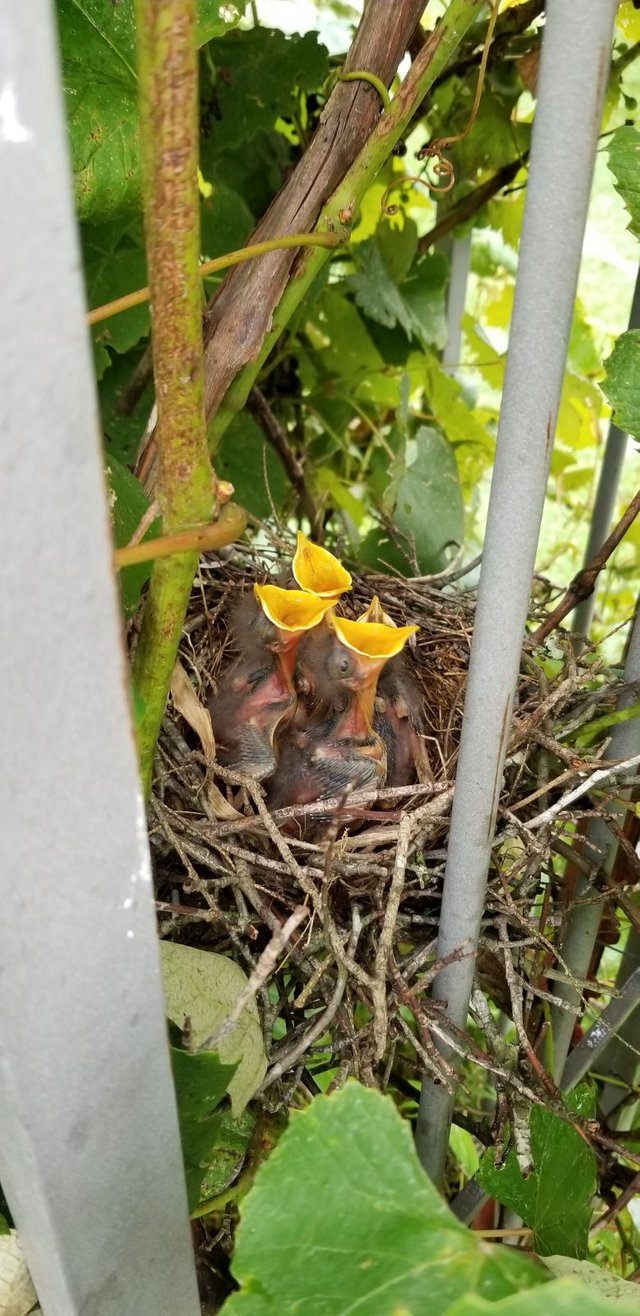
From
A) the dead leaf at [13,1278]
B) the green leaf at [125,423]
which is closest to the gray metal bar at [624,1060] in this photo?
the dead leaf at [13,1278]

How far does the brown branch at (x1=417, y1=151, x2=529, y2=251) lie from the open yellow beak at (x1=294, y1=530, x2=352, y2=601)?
0.48m

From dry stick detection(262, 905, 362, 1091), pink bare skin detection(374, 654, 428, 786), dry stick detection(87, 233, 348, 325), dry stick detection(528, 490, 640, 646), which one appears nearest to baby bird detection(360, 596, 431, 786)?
pink bare skin detection(374, 654, 428, 786)

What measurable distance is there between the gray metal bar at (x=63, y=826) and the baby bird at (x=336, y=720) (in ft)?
1.42

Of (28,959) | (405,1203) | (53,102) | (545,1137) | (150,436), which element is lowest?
(545,1137)

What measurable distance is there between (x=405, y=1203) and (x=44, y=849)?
21cm

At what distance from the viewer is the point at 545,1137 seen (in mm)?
602

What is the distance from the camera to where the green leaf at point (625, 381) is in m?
0.62

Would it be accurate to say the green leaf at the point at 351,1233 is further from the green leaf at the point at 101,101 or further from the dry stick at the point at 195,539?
the green leaf at the point at 101,101

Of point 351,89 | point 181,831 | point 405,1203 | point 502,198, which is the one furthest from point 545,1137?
point 502,198

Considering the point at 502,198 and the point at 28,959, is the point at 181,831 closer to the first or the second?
the point at 28,959

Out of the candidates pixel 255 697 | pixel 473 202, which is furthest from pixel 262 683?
pixel 473 202

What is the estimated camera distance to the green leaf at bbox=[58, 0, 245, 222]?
2.17ft

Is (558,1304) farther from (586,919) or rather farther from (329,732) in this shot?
(329,732)

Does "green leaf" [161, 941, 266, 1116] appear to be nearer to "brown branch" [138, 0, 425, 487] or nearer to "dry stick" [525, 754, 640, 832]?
"dry stick" [525, 754, 640, 832]
